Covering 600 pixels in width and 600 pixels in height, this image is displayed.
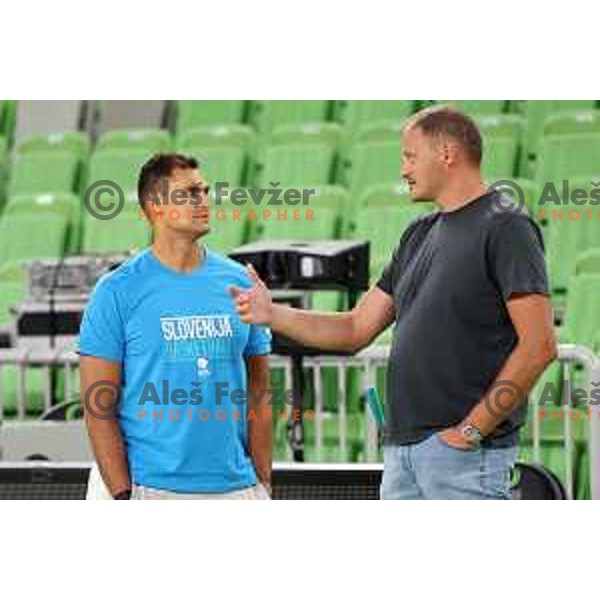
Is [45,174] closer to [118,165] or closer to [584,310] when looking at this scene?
[118,165]

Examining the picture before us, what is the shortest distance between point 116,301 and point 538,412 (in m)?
1.95

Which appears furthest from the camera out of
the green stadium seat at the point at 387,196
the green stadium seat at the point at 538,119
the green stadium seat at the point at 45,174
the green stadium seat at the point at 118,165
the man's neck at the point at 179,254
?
the green stadium seat at the point at 45,174

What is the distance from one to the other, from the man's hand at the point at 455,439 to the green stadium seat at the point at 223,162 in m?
3.88

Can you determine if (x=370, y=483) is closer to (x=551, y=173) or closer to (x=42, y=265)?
(x=42, y=265)

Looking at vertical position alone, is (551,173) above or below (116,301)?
above

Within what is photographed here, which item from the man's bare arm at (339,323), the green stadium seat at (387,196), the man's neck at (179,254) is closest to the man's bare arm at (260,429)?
the man's bare arm at (339,323)

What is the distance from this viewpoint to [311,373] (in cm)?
600

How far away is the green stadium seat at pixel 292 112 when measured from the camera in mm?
8164

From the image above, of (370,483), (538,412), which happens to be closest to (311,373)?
(538,412)

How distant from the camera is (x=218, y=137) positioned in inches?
303

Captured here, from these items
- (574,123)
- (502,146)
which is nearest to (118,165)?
(502,146)

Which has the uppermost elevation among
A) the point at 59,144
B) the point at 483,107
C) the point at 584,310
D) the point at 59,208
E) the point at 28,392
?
the point at 483,107

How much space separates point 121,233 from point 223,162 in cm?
66

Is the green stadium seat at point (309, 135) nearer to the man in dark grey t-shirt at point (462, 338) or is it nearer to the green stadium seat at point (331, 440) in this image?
the green stadium seat at point (331, 440)
